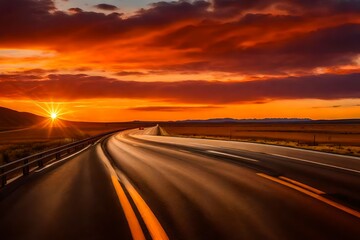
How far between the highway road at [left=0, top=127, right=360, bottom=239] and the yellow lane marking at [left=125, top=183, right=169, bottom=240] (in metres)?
0.02

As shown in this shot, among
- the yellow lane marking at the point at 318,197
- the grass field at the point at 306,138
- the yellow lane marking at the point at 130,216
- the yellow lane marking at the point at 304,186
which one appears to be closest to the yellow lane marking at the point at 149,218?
the yellow lane marking at the point at 130,216

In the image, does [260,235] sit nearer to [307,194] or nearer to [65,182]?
[307,194]

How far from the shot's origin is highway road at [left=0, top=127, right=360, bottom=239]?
6930 millimetres

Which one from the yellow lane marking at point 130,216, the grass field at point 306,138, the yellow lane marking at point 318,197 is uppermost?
the grass field at point 306,138

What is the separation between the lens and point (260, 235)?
21.2 feet

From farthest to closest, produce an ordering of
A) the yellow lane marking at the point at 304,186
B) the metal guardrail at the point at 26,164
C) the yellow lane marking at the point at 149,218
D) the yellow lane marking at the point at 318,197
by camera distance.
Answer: the metal guardrail at the point at 26,164 < the yellow lane marking at the point at 304,186 < the yellow lane marking at the point at 318,197 < the yellow lane marking at the point at 149,218

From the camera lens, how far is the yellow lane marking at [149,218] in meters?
6.69

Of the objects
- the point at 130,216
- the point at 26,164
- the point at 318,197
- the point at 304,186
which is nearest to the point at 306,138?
the point at 26,164

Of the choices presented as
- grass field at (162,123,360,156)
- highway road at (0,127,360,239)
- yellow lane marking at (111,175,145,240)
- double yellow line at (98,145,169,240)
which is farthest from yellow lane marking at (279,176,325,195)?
grass field at (162,123,360,156)

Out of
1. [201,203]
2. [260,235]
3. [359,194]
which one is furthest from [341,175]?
[260,235]

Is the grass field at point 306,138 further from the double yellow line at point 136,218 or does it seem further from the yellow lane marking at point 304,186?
the double yellow line at point 136,218

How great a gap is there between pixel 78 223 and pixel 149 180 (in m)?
5.64

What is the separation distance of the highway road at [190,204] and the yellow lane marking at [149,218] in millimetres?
17

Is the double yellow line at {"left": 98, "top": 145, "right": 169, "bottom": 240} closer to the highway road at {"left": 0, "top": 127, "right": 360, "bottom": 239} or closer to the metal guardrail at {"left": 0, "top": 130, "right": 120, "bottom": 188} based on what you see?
the highway road at {"left": 0, "top": 127, "right": 360, "bottom": 239}
